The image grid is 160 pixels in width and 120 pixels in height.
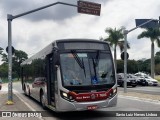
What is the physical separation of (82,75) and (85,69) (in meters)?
0.26

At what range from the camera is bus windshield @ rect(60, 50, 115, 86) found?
42.4ft

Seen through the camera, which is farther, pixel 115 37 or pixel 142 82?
pixel 115 37

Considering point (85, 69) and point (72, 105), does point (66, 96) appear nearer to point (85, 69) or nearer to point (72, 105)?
point (72, 105)

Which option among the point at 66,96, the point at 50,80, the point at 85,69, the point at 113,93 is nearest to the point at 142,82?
the point at 50,80

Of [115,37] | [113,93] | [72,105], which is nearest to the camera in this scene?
[72,105]

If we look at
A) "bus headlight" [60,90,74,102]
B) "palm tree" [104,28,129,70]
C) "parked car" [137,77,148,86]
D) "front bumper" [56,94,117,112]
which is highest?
"palm tree" [104,28,129,70]

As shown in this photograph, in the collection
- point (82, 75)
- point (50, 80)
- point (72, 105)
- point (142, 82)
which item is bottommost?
point (142, 82)

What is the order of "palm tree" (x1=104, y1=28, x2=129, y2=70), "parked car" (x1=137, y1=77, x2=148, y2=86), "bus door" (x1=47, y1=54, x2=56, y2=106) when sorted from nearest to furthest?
"bus door" (x1=47, y1=54, x2=56, y2=106) < "parked car" (x1=137, y1=77, x2=148, y2=86) < "palm tree" (x1=104, y1=28, x2=129, y2=70)

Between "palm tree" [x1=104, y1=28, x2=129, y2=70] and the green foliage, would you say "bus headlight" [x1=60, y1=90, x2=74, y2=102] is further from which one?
the green foliage

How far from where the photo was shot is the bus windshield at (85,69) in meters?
12.9

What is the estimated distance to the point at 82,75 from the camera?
12992mm

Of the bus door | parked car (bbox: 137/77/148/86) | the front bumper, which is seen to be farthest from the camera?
parked car (bbox: 137/77/148/86)

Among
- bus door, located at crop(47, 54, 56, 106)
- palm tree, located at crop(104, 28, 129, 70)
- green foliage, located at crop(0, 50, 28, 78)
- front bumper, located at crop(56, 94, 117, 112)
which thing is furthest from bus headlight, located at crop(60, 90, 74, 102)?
green foliage, located at crop(0, 50, 28, 78)

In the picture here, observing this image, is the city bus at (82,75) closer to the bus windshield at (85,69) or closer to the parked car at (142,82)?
the bus windshield at (85,69)
